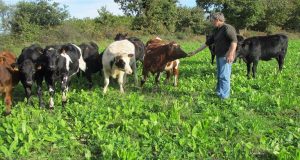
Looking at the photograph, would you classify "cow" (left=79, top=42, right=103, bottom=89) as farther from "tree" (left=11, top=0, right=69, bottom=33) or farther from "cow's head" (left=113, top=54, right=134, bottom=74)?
"tree" (left=11, top=0, right=69, bottom=33)

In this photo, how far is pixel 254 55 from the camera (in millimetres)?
13961

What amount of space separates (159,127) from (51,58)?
148 inches

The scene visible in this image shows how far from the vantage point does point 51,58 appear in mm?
9492

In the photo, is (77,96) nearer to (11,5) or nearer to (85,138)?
(85,138)

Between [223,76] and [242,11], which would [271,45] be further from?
[242,11]

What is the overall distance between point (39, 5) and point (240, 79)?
34538 mm

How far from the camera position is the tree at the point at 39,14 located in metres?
40.8

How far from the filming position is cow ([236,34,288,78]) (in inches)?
546

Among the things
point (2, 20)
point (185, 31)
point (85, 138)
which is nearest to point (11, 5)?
point (2, 20)

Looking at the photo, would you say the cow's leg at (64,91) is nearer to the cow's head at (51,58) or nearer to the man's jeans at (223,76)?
the cow's head at (51,58)

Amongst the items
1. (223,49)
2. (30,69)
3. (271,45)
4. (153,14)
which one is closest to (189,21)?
(153,14)

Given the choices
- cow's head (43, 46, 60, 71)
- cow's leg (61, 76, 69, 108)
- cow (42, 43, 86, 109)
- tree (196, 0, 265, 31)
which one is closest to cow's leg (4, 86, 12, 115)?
cow (42, 43, 86, 109)

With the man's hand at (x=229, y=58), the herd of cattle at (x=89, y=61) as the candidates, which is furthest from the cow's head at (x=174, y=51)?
the man's hand at (x=229, y=58)

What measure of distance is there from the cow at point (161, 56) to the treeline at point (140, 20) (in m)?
24.1
